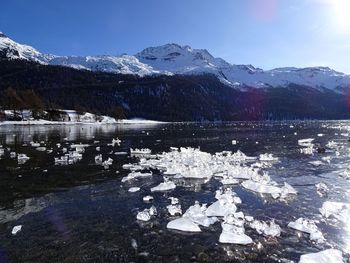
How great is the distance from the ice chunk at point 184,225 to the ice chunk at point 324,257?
16.6 ft

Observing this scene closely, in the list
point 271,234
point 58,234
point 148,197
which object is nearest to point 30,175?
point 148,197

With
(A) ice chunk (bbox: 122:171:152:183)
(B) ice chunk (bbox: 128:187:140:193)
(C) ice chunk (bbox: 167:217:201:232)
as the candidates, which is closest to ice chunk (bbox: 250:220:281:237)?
(C) ice chunk (bbox: 167:217:201:232)

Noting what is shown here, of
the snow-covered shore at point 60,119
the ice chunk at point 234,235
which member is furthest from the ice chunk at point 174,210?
the snow-covered shore at point 60,119

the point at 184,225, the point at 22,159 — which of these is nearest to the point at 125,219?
the point at 184,225

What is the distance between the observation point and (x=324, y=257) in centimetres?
1377

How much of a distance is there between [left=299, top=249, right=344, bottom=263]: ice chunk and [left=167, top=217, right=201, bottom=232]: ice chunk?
5.06 meters

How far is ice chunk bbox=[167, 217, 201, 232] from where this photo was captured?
17.2 m

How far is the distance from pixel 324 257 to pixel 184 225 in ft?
20.7

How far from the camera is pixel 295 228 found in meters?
17.5

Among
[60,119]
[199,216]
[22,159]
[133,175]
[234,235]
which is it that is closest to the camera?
[234,235]

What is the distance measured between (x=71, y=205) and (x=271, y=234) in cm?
1172

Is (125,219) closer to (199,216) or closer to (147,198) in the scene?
(199,216)

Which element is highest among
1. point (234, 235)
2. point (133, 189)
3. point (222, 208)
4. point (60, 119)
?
point (60, 119)

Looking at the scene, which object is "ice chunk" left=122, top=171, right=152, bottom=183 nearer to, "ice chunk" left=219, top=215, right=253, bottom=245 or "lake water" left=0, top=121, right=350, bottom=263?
"lake water" left=0, top=121, right=350, bottom=263
